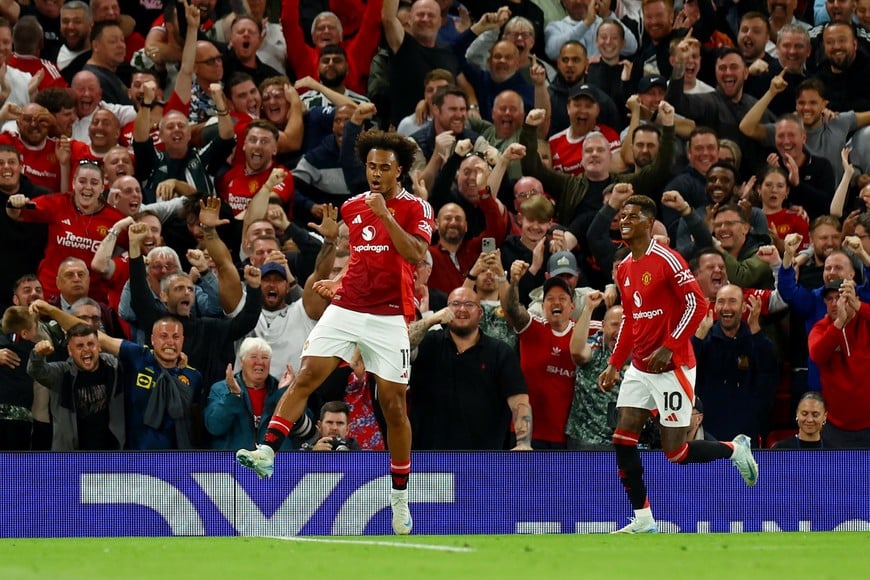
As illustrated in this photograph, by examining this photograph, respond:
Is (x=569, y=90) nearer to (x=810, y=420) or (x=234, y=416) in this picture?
(x=810, y=420)

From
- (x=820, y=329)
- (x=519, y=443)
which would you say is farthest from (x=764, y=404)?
(x=519, y=443)

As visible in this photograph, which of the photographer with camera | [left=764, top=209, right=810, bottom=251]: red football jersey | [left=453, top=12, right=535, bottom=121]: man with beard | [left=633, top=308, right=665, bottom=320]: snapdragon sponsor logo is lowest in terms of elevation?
the photographer with camera

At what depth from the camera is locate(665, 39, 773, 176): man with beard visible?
1600 cm

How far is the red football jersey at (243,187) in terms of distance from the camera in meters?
14.6

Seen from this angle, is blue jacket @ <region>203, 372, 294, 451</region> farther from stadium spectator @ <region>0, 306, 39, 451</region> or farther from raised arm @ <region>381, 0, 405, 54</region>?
raised arm @ <region>381, 0, 405, 54</region>

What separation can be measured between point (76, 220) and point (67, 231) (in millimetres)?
131

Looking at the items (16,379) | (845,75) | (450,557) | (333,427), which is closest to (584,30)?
(845,75)

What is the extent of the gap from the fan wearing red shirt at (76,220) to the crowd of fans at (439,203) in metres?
0.02

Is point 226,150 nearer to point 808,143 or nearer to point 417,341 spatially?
point 417,341

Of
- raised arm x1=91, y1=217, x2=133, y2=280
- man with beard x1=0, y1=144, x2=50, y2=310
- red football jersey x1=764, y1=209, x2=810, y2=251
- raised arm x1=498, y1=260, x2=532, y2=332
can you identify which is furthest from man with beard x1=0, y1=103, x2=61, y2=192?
red football jersey x1=764, y1=209, x2=810, y2=251

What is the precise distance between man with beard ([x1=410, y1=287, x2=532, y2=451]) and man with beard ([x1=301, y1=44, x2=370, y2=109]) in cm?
388

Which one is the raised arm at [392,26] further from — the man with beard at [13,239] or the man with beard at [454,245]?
the man with beard at [13,239]

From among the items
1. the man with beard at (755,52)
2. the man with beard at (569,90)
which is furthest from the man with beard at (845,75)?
the man with beard at (569,90)

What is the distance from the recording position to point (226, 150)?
588 inches
